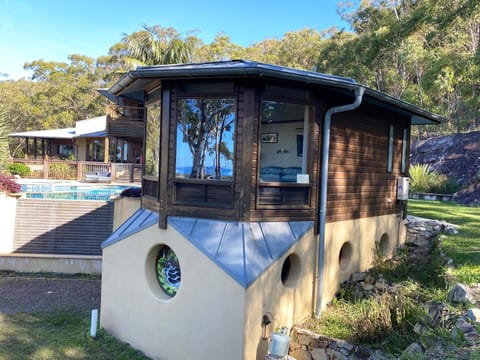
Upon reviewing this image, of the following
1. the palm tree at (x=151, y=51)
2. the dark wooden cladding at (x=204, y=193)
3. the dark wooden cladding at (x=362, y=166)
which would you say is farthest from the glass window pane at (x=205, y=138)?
the palm tree at (x=151, y=51)

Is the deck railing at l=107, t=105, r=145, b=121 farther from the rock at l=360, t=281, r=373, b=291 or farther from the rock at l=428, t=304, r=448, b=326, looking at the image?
the rock at l=428, t=304, r=448, b=326

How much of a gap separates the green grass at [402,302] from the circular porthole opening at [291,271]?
0.72 metres

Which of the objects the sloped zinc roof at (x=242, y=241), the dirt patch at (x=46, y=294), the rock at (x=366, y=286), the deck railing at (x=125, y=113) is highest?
the deck railing at (x=125, y=113)

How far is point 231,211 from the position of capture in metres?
5.92

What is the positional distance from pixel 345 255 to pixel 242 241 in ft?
9.78

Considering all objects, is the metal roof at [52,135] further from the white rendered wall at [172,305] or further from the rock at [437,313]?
the rock at [437,313]

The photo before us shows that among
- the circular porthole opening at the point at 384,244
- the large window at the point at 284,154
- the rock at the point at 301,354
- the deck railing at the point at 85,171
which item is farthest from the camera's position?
the deck railing at the point at 85,171

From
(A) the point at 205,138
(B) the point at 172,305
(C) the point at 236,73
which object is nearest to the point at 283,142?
(A) the point at 205,138

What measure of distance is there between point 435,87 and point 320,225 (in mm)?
17220

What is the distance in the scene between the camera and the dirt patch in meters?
Result: 8.33

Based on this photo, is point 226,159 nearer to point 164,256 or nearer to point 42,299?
point 164,256

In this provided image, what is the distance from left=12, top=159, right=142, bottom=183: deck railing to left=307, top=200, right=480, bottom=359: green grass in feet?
48.8

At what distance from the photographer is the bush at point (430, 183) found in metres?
18.6

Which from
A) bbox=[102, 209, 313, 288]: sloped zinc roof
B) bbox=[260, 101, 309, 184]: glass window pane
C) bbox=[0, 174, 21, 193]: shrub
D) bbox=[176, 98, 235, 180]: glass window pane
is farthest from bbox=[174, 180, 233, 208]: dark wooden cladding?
bbox=[0, 174, 21, 193]: shrub
